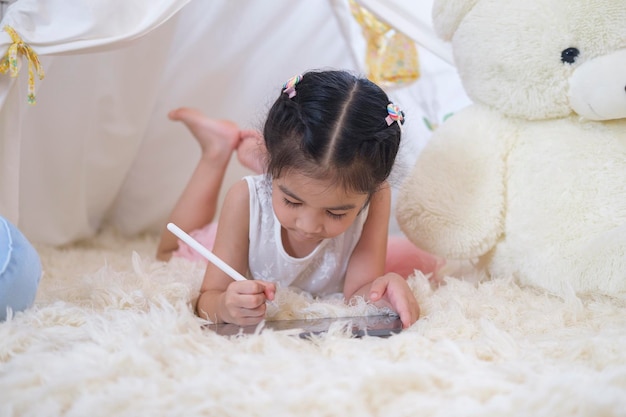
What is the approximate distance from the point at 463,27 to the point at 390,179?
1.07ft

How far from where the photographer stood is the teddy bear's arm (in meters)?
1.26

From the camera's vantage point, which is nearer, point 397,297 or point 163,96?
point 397,297

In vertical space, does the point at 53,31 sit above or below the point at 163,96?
above

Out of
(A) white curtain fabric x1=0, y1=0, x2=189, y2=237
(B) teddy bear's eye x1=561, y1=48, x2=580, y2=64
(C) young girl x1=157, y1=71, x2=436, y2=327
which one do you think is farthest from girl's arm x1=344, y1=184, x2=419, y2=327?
(A) white curtain fabric x1=0, y1=0, x2=189, y2=237

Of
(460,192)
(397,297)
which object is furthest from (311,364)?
(460,192)

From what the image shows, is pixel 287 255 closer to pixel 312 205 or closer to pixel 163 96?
pixel 312 205

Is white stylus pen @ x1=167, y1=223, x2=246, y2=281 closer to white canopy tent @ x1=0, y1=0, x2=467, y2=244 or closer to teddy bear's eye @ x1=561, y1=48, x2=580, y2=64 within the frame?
white canopy tent @ x1=0, y1=0, x2=467, y2=244

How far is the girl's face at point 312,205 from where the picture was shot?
104 cm

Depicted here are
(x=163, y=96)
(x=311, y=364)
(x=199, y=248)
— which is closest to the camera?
(x=311, y=364)

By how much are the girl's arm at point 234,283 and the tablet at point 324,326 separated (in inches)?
1.0

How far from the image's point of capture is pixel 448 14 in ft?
4.17

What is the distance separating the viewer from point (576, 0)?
45.3 inches

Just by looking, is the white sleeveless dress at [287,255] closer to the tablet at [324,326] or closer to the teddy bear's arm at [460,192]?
the teddy bear's arm at [460,192]

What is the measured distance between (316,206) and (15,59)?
0.54 meters
